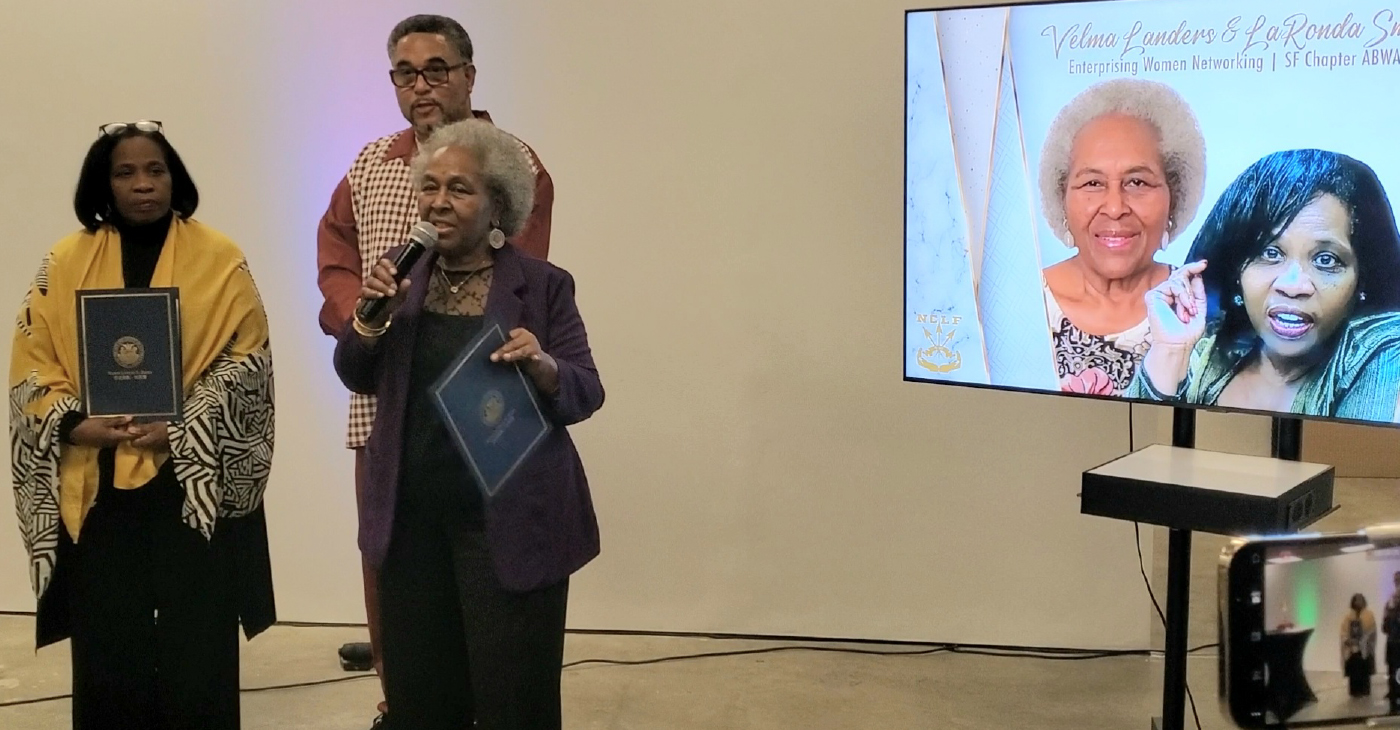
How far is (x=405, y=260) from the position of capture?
2035mm

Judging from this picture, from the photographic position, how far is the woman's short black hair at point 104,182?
8.36 feet

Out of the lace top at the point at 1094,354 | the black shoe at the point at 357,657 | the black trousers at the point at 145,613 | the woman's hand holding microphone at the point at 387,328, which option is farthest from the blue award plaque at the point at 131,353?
the lace top at the point at 1094,354

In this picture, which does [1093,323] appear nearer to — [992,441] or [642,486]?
[992,441]

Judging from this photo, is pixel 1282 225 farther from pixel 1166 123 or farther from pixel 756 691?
pixel 756 691

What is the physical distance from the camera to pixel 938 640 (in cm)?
384

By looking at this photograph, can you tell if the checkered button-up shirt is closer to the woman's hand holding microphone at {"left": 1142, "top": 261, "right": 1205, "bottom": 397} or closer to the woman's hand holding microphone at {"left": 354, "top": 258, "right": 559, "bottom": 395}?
the woman's hand holding microphone at {"left": 354, "top": 258, "right": 559, "bottom": 395}

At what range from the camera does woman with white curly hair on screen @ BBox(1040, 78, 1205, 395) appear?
2.51 metres

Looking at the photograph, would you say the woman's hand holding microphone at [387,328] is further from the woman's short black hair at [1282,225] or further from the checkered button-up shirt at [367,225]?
the woman's short black hair at [1282,225]

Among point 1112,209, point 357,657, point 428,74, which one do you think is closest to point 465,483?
point 428,74

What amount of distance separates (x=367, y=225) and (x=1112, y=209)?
5.33ft

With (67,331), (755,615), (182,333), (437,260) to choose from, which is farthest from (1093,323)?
(67,331)

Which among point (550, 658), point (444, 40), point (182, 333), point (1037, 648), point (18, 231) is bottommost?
point (1037, 648)

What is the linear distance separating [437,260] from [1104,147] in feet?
4.49

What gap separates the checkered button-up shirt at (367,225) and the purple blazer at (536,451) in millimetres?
596
